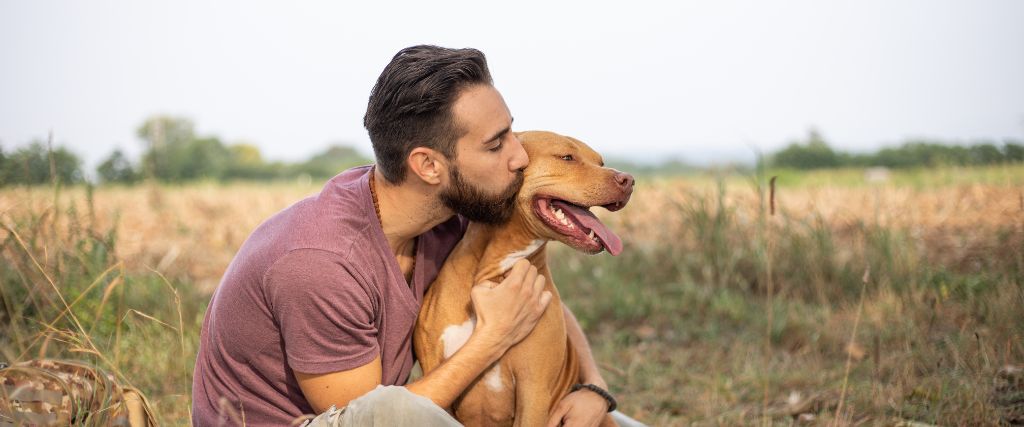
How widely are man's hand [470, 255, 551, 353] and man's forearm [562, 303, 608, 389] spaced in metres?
0.44

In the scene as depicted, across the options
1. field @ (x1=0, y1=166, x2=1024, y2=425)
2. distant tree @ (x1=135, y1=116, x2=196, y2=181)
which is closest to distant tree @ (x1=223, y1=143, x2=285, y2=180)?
distant tree @ (x1=135, y1=116, x2=196, y2=181)

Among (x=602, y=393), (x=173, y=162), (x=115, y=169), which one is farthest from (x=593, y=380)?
(x=173, y=162)

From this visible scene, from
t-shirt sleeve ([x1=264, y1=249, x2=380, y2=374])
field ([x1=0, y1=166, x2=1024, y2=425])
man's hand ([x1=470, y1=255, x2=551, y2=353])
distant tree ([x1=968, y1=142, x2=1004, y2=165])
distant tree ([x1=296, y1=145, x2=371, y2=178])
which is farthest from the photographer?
distant tree ([x1=296, y1=145, x2=371, y2=178])

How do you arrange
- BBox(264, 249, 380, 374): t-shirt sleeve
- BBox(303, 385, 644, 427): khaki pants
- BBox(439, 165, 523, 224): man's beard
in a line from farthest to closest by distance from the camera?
BBox(439, 165, 523, 224): man's beard → BBox(264, 249, 380, 374): t-shirt sleeve → BBox(303, 385, 644, 427): khaki pants

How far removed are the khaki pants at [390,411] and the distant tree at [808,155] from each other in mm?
8993

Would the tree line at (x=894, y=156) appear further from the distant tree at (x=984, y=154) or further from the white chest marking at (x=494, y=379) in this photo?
the white chest marking at (x=494, y=379)

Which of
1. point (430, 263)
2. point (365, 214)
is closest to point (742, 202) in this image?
point (430, 263)

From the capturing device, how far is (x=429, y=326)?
3152 mm

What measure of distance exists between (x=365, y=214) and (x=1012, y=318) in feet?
A: 11.7

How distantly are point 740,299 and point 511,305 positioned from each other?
3.74 meters

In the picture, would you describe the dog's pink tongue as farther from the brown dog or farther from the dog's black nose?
the dog's black nose

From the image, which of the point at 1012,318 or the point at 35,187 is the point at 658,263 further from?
the point at 35,187

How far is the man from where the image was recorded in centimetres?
271

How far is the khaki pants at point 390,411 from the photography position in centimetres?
256
